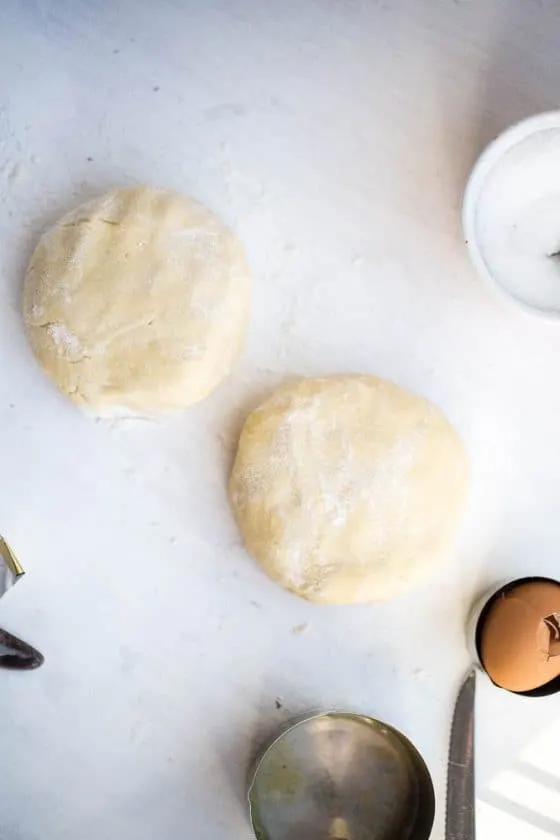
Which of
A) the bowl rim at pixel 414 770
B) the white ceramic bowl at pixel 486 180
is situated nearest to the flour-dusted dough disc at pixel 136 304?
the white ceramic bowl at pixel 486 180

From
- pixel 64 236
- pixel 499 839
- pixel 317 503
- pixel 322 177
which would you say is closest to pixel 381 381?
pixel 317 503

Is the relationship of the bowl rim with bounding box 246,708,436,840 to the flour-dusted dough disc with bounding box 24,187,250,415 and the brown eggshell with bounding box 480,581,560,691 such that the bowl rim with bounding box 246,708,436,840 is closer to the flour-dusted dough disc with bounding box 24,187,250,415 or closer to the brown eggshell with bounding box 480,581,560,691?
the brown eggshell with bounding box 480,581,560,691

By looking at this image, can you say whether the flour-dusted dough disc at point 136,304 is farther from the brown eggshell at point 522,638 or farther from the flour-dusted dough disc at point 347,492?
the brown eggshell at point 522,638

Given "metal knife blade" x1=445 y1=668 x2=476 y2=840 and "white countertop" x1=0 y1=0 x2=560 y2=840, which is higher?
"white countertop" x1=0 y1=0 x2=560 y2=840

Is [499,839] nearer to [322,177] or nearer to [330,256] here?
[330,256]

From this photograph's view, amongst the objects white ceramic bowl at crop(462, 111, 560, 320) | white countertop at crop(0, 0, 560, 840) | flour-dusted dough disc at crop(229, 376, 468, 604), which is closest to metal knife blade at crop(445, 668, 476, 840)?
white countertop at crop(0, 0, 560, 840)

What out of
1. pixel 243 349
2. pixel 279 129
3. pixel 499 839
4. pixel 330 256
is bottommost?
pixel 499 839

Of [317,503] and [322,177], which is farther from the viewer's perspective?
[322,177]
